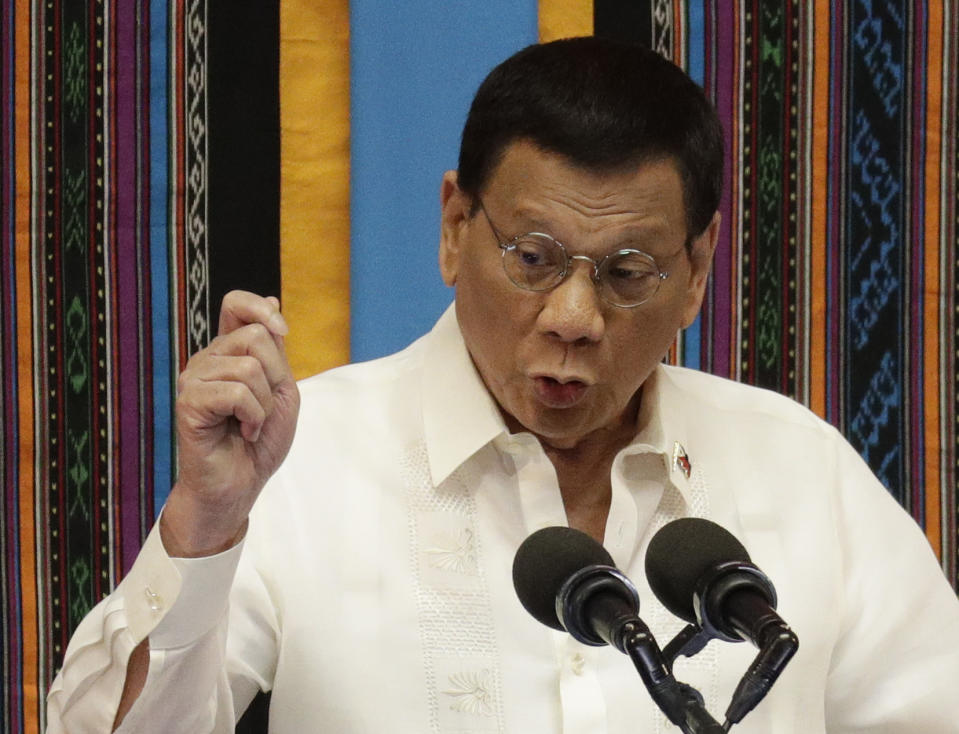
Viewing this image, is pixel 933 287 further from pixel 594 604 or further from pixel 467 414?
pixel 594 604

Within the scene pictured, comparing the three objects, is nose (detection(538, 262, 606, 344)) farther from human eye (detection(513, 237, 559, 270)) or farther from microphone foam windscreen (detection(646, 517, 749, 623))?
microphone foam windscreen (detection(646, 517, 749, 623))

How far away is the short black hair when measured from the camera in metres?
1.66

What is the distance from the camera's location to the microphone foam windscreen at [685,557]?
1.04 m

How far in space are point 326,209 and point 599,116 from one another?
2.94 ft

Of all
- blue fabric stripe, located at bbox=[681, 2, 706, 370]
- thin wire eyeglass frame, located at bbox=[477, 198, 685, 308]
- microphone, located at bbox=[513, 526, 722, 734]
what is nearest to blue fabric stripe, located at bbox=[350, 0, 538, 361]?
blue fabric stripe, located at bbox=[681, 2, 706, 370]

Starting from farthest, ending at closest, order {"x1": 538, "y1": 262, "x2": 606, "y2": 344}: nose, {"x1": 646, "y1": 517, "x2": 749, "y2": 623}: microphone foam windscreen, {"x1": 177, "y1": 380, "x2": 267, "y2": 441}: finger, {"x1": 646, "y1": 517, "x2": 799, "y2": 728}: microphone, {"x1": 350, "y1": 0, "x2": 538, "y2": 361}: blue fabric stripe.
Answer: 1. {"x1": 350, "y1": 0, "x2": 538, "y2": 361}: blue fabric stripe
2. {"x1": 538, "y1": 262, "x2": 606, "y2": 344}: nose
3. {"x1": 177, "y1": 380, "x2": 267, "y2": 441}: finger
4. {"x1": 646, "y1": 517, "x2": 749, "y2": 623}: microphone foam windscreen
5. {"x1": 646, "y1": 517, "x2": 799, "y2": 728}: microphone

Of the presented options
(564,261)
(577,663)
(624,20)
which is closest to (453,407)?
(564,261)

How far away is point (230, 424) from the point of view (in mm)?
1319

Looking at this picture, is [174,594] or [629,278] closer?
[174,594]

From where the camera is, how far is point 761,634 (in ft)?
3.09

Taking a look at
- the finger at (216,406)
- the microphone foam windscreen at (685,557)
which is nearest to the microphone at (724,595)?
the microphone foam windscreen at (685,557)

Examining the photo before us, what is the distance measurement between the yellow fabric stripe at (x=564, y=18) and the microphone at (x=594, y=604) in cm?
148

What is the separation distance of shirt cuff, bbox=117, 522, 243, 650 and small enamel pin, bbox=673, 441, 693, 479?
2.26ft

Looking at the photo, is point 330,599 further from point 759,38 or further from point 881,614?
point 759,38
